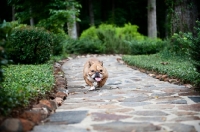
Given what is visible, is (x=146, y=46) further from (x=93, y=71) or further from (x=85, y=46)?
(x=93, y=71)

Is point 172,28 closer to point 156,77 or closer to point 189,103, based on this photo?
point 156,77

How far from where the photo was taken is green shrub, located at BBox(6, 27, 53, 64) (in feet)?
35.3

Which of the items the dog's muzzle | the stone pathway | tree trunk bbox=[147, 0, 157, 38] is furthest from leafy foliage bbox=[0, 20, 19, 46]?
tree trunk bbox=[147, 0, 157, 38]

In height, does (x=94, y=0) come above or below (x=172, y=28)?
above

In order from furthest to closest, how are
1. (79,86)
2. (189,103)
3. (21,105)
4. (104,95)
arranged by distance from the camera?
1. (79,86)
2. (104,95)
3. (189,103)
4. (21,105)

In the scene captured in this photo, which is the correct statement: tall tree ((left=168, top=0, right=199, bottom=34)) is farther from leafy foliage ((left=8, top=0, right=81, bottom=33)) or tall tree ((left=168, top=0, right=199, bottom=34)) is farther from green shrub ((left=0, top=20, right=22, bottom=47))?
green shrub ((left=0, top=20, right=22, bottom=47))

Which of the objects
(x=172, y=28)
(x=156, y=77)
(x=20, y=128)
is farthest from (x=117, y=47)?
(x=20, y=128)

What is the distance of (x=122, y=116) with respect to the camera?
432 centimetres

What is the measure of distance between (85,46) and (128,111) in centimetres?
1586

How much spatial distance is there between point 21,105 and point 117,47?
56.0 ft

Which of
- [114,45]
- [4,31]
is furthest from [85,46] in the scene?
[4,31]

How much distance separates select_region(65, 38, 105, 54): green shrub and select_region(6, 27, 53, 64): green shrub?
825cm

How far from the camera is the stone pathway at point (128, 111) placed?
12.4 feet

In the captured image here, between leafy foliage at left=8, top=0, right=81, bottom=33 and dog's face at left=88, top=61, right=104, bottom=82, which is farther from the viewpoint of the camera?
leafy foliage at left=8, top=0, right=81, bottom=33
